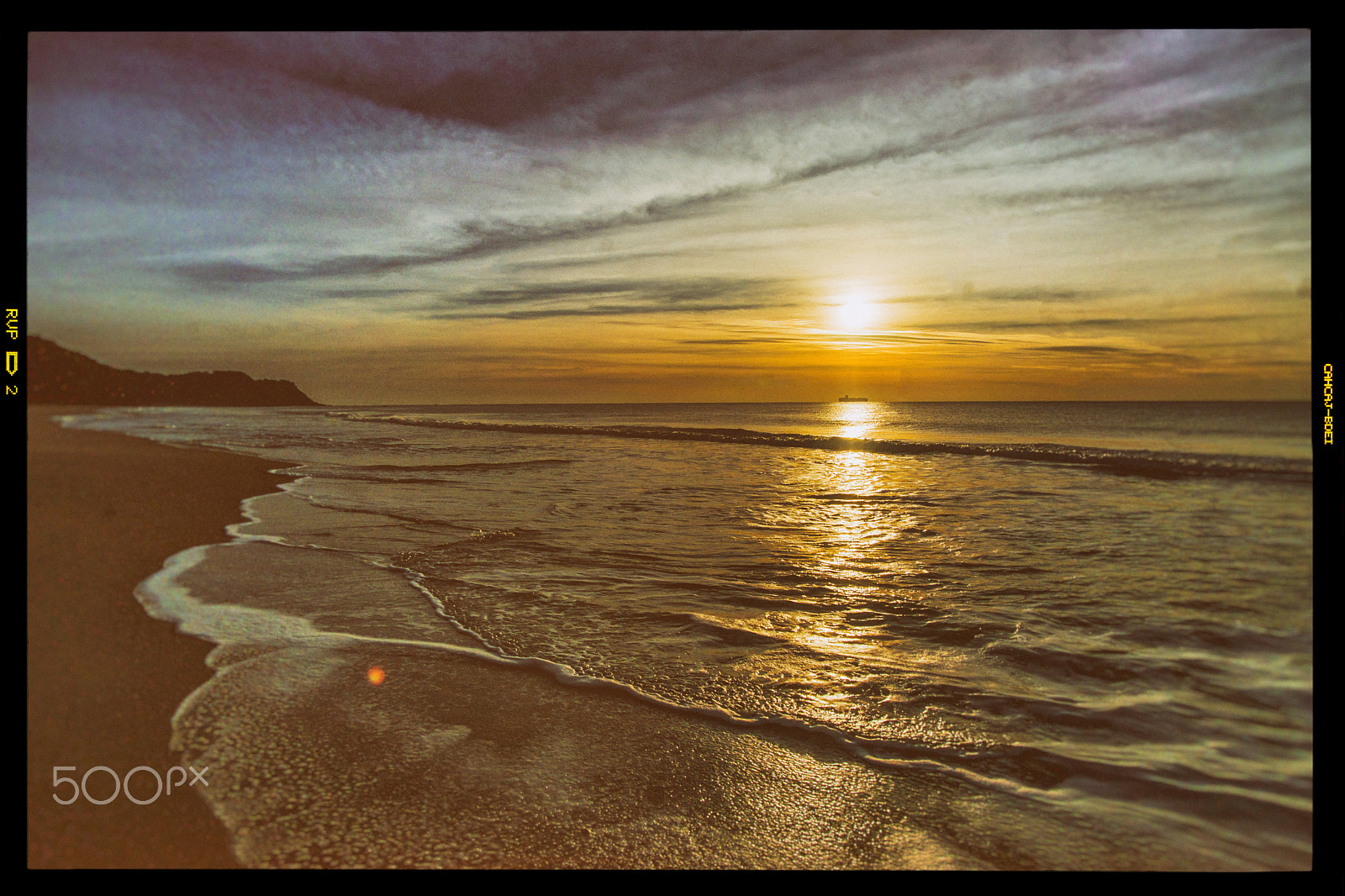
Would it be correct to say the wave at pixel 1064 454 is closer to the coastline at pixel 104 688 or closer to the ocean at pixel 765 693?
the ocean at pixel 765 693

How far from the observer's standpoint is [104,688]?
340cm

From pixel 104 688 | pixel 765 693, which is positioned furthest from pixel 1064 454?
pixel 104 688

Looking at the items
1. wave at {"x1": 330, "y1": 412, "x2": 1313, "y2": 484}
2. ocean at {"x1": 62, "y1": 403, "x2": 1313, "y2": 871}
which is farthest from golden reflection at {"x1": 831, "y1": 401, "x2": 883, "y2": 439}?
ocean at {"x1": 62, "y1": 403, "x2": 1313, "y2": 871}

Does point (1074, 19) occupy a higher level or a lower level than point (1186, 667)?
higher

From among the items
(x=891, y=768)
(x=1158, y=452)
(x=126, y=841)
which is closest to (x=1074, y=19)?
(x=891, y=768)

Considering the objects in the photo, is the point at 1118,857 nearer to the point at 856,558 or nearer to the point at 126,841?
the point at 126,841

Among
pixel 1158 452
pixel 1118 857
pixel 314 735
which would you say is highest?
pixel 1158 452

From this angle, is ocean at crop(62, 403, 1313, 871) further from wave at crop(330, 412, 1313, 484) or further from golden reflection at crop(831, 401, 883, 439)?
golden reflection at crop(831, 401, 883, 439)

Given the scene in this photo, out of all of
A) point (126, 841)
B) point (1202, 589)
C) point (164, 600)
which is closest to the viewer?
point (126, 841)

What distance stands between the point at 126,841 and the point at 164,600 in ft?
10.0
